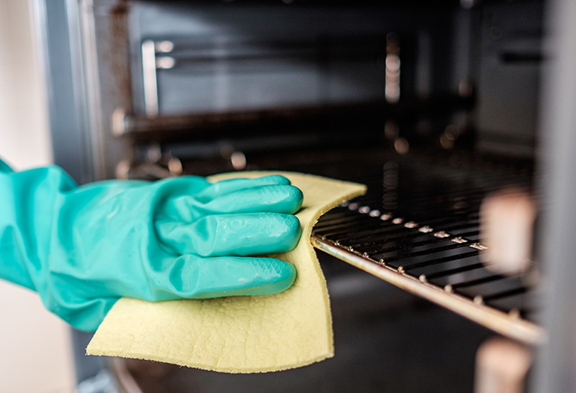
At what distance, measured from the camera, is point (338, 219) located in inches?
27.6

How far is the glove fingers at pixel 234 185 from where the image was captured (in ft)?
2.03

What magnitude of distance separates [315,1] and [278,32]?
0.11m

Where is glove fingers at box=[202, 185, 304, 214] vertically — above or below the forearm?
above

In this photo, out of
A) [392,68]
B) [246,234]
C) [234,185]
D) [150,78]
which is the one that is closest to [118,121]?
[150,78]

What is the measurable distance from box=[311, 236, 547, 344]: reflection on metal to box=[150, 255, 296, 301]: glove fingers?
0.22ft

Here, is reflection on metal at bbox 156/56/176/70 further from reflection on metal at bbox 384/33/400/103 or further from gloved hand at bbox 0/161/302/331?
reflection on metal at bbox 384/33/400/103

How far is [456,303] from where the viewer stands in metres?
0.43

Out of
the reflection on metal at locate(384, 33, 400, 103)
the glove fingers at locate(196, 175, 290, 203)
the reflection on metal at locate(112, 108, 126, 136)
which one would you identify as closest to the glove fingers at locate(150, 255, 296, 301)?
the glove fingers at locate(196, 175, 290, 203)

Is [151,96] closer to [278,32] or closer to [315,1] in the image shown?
[278,32]

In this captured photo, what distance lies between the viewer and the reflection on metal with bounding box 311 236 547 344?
37 cm

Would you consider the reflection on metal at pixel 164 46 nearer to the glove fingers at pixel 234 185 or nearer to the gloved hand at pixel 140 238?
the gloved hand at pixel 140 238

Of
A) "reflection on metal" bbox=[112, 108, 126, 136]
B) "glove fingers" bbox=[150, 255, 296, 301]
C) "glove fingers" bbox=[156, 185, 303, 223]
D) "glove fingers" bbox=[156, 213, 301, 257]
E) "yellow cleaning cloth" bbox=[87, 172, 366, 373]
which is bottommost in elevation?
"yellow cleaning cloth" bbox=[87, 172, 366, 373]

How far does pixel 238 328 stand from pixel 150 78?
0.67 meters

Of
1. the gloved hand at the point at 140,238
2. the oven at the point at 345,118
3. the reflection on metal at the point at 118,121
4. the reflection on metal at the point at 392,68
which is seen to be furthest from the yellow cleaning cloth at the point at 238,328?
the reflection on metal at the point at 392,68
